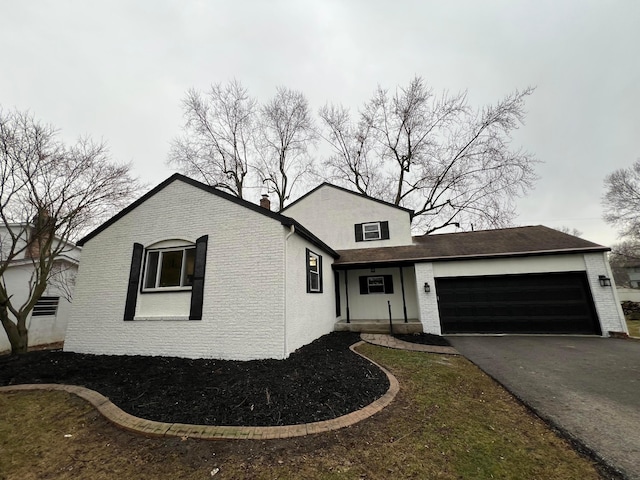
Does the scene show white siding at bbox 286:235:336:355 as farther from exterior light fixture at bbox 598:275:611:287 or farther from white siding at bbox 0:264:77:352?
white siding at bbox 0:264:77:352

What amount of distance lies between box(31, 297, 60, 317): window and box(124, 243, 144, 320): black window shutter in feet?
29.6

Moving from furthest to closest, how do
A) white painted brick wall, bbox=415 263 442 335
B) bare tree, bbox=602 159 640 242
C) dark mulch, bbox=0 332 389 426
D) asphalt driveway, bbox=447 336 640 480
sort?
bare tree, bbox=602 159 640 242 → white painted brick wall, bbox=415 263 442 335 → dark mulch, bbox=0 332 389 426 → asphalt driveway, bbox=447 336 640 480

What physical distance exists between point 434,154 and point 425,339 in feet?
48.8

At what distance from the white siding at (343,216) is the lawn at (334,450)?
31.9 ft

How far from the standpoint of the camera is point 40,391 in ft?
15.1

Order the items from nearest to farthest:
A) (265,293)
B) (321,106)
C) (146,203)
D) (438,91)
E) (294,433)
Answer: (294,433)
(265,293)
(146,203)
(438,91)
(321,106)

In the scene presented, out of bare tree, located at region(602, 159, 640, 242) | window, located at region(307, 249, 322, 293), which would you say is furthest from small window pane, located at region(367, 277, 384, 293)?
bare tree, located at region(602, 159, 640, 242)

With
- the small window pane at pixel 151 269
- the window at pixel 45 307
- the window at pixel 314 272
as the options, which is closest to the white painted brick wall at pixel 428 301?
the window at pixel 314 272

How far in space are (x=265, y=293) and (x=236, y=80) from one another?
1833 centimetres

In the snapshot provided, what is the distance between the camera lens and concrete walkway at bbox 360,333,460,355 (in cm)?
730

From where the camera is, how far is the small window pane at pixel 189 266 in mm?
6959

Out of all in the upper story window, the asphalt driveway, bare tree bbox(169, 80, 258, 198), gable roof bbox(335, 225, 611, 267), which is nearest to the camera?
the asphalt driveway

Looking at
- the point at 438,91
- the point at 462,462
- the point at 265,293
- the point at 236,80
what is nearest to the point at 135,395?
the point at 265,293

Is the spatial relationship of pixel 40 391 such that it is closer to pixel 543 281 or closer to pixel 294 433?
pixel 294 433
